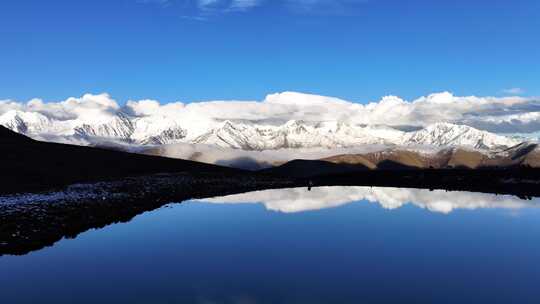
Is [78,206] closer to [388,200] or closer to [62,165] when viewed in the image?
[388,200]

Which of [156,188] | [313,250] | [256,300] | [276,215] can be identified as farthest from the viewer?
[156,188]

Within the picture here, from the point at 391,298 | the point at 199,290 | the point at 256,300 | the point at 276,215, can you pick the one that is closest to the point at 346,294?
the point at 391,298

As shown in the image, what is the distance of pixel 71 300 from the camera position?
21.8m

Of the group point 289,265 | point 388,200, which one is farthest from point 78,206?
point 388,200

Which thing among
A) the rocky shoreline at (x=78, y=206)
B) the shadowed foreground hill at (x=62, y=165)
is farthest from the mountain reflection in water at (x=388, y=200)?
the shadowed foreground hill at (x=62, y=165)

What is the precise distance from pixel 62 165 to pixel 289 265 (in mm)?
74765

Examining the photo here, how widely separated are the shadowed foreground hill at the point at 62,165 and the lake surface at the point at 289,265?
1293 inches

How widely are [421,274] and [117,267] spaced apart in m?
16.1

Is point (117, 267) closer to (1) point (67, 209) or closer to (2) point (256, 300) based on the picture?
(2) point (256, 300)

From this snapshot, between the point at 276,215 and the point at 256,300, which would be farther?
the point at 276,215

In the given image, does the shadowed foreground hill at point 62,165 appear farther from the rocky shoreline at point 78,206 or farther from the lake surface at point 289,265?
the lake surface at point 289,265

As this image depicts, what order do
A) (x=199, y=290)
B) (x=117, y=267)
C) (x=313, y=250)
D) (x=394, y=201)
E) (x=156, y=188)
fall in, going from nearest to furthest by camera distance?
(x=199, y=290) < (x=117, y=267) < (x=313, y=250) < (x=394, y=201) < (x=156, y=188)

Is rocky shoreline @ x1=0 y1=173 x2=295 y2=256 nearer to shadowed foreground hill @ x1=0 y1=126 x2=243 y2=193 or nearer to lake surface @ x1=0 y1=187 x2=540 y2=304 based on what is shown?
lake surface @ x1=0 y1=187 x2=540 y2=304

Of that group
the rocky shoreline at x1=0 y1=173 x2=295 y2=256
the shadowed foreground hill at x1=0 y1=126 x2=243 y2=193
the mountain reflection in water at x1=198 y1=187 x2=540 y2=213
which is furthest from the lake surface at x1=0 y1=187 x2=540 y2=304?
the shadowed foreground hill at x1=0 y1=126 x2=243 y2=193
